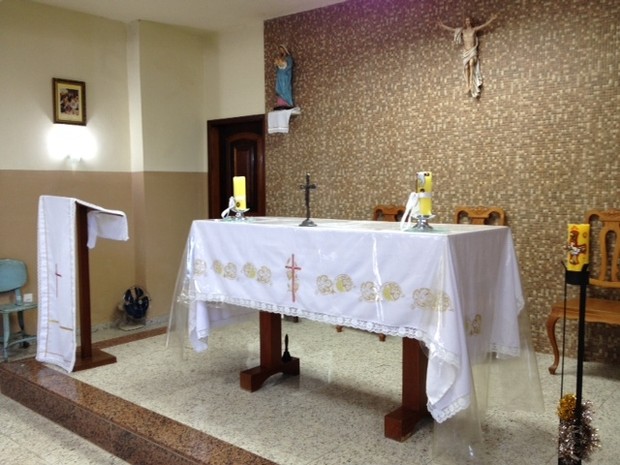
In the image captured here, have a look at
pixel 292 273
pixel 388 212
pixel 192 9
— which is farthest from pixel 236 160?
pixel 292 273

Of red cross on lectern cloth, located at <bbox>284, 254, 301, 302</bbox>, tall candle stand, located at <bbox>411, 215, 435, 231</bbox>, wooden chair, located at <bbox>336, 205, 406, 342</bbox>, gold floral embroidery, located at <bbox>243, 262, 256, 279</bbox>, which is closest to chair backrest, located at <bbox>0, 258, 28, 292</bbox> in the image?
gold floral embroidery, located at <bbox>243, 262, 256, 279</bbox>

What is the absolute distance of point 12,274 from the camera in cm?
439

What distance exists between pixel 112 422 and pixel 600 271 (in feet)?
9.99

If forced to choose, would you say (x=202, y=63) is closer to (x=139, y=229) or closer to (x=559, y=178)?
(x=139, y=229)

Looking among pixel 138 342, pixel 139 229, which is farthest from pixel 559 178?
pixel 139 229

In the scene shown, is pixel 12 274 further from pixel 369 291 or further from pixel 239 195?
pixel 369 291

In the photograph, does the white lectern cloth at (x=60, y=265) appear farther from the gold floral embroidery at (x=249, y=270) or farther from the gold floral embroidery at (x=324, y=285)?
the gold floral embroidery at (x=324, y=285)

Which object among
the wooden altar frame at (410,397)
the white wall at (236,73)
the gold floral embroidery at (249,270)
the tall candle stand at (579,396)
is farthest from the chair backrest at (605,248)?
the white wall at (236,73)

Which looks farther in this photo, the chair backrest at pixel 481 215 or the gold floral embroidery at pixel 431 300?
the chair backrest at pixel 481 215

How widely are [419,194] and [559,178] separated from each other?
68.3 inches

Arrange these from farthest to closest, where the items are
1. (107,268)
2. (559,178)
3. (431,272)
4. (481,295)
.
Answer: (107,268)
(559,178)
(481,295)
(431,272)

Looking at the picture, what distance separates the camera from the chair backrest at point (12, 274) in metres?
4.34

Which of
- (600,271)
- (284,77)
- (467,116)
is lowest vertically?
(600,271)

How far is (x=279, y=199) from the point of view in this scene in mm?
5398
